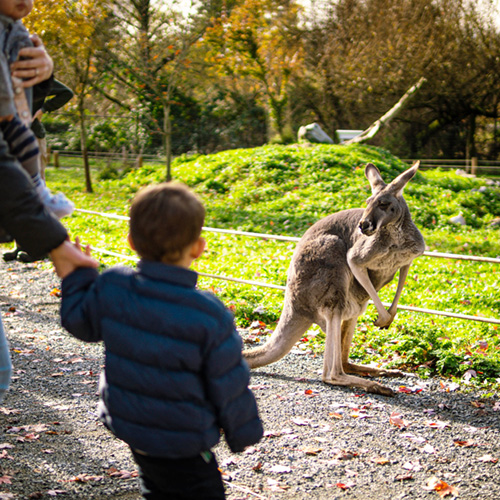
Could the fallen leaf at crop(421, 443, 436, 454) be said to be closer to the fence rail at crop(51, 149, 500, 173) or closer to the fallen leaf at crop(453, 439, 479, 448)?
the fallen leaf at crop(453, 439, 479, 448)

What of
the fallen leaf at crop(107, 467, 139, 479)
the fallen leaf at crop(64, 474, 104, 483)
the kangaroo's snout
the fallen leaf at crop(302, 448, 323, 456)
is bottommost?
the fallen leaf at crop(302, 448, 323, 456)

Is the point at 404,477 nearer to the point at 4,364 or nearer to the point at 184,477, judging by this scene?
the point at 184,477

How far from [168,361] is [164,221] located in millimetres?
425

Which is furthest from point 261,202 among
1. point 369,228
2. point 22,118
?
point 22,118

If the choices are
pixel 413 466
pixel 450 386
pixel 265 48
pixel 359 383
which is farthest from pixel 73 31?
pixel 413 466

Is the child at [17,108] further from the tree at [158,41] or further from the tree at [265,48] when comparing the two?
the tree at [265,48]

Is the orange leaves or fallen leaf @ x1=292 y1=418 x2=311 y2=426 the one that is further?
fallen leaf @ x1=292 y1=418 x2=311 y2=426

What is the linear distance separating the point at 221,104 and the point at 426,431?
67.4 feet

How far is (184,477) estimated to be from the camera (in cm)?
194

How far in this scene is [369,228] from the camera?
469 cm

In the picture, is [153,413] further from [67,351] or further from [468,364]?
[67,351]

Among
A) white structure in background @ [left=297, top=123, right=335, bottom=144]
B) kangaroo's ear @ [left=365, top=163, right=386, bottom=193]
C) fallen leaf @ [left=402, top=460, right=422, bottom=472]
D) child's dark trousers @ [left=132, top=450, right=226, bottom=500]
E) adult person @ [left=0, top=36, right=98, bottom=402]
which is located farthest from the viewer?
white structure in background @ [left=297, top=123, right=335, bottom=144]

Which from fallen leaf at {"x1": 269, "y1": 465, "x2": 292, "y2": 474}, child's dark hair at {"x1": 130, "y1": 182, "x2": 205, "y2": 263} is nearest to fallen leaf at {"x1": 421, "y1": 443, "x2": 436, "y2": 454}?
fallen leaf at {"x1": 269, "y1": 465, "x2": 292, "y2": 474}

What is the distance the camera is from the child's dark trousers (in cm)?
194
